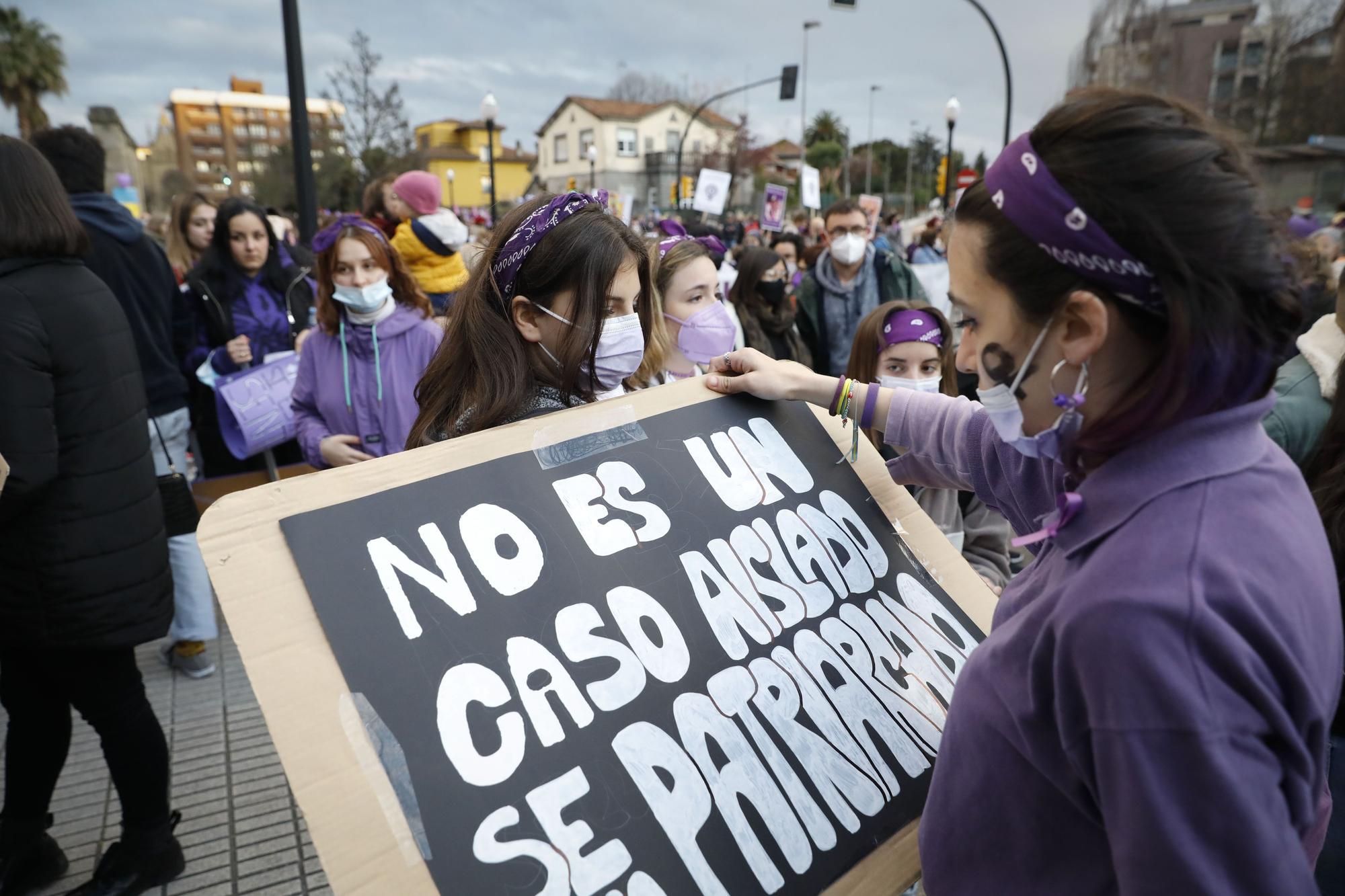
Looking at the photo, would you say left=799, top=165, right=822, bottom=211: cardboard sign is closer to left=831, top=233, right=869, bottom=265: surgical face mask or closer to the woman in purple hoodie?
left=831, top=233, right=869, bottom=265: surgical face mask

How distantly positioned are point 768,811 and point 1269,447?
2.72 ft

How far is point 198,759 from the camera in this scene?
332 centimetres

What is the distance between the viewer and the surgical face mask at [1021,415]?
1.00 m

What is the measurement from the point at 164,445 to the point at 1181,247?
3.79 m

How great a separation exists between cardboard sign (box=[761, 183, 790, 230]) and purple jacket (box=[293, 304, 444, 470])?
854 cm

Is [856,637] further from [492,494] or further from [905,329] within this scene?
[905,329]

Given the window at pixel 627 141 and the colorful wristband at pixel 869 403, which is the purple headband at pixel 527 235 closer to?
the colorful wristband at pixel 869 403

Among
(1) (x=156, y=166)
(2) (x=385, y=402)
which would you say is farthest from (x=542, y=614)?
(1) (x=156, y=166)

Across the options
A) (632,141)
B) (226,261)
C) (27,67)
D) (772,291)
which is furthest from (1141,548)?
(632,141)

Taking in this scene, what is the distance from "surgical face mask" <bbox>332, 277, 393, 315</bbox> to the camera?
10.1 feet

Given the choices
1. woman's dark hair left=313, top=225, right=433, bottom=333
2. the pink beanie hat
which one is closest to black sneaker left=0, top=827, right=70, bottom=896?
woman's dark hair left=313, top=225, right=433, bottom=333

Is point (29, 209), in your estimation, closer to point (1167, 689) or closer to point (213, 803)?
point (213, 803)

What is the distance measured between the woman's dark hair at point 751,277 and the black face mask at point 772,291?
3 cm

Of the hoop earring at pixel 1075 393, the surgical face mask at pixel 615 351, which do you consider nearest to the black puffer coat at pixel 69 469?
Answer: the surgical face mask at pixel 615 351
